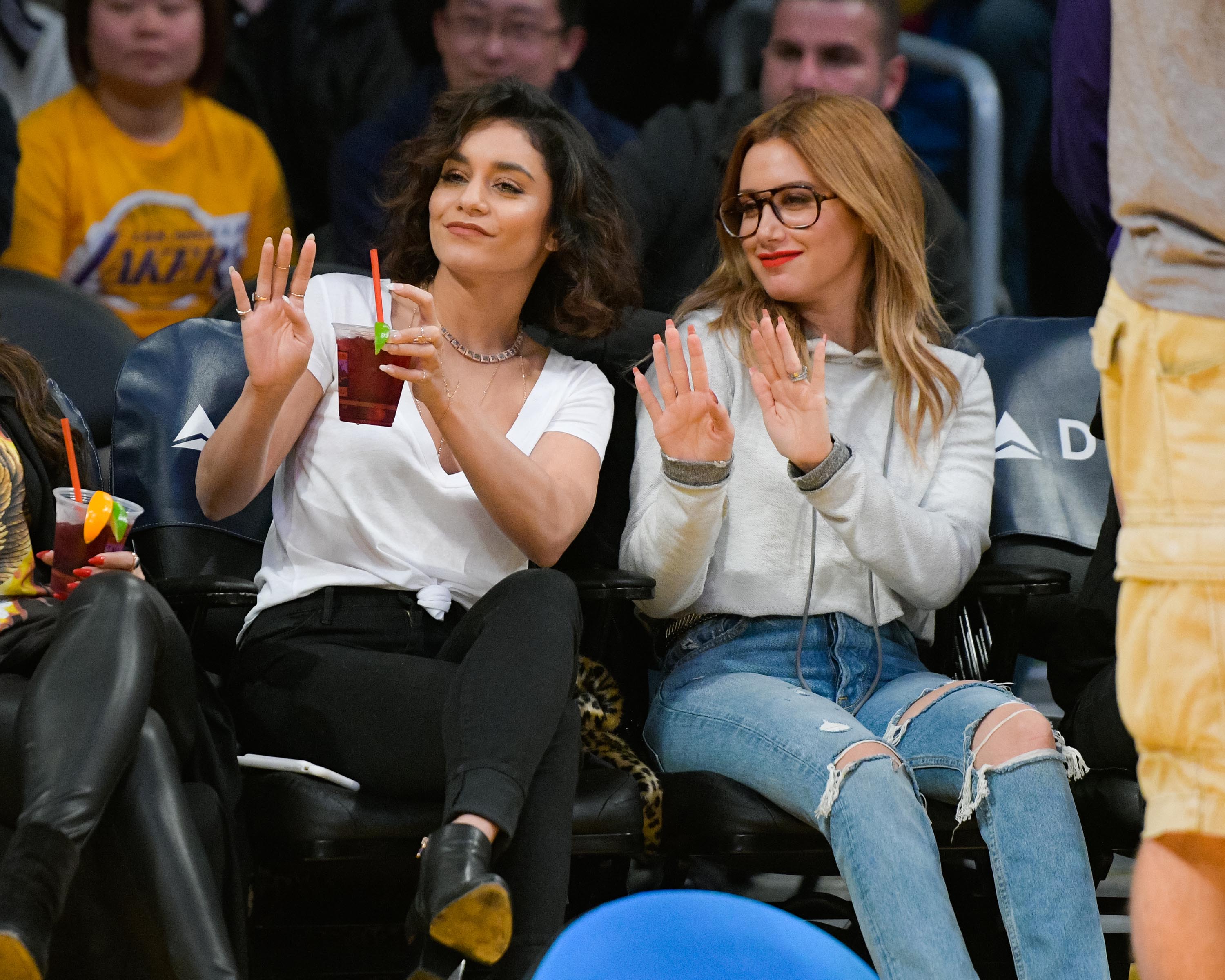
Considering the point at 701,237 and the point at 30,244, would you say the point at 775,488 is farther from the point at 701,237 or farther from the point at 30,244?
the point at 30,244

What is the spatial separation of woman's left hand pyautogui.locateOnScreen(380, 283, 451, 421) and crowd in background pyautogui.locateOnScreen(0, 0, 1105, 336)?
99 centimetres

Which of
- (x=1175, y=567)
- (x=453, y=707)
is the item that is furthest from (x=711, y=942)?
(x=1175, y=567)

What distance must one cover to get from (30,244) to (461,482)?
166 centimetres

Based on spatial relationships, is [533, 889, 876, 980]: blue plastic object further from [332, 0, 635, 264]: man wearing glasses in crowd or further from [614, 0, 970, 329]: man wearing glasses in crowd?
[332, 0, 635, 264]: man wearing glasses in crowd

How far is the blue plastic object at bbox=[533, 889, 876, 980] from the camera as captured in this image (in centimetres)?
171

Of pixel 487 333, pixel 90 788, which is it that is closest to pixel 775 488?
pixel 487 333

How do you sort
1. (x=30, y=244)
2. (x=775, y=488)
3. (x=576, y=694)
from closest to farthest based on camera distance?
(x=576, y=694)
(x=775, y=488)
(x=30, y=244)

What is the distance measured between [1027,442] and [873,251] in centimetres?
45

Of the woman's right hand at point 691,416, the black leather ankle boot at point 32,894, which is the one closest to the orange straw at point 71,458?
the black leather ankle boot at point 32,894

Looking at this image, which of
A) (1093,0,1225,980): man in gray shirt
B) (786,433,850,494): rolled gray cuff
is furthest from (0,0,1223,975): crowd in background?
(1093,0,1225,980): man in gray shirt

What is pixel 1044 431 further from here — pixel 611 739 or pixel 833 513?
pixel 611 739

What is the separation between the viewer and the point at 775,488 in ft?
7.91

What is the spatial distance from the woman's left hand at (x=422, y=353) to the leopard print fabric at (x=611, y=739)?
1.34ft

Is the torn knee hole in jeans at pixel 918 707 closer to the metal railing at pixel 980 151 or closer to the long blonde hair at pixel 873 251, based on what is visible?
the long blonde hair at pixel 873 251
